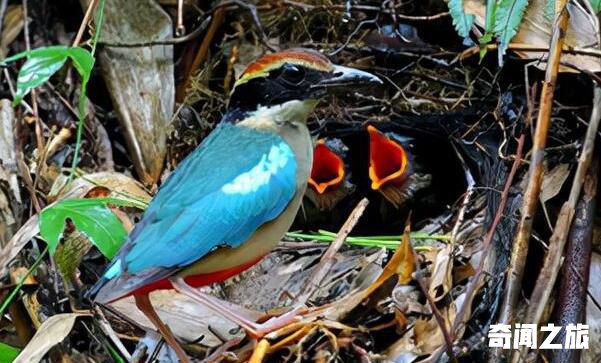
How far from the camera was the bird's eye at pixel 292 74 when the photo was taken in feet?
11.7

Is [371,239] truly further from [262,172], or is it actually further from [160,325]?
[160,325]

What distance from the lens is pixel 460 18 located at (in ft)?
14.4

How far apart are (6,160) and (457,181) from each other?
70.4 inches

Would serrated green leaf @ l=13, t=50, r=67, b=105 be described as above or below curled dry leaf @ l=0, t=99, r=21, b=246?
above

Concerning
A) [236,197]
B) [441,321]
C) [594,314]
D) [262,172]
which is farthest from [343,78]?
[594,314]

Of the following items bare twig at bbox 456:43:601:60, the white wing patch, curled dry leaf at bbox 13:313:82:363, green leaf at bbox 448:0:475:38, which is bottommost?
curled dry leaf at bbox 13:313:82:363

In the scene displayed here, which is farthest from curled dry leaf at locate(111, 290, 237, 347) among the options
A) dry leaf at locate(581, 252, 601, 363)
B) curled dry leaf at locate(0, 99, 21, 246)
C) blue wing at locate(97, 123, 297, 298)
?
dry leaf at locate(581, 252, 601, 363)

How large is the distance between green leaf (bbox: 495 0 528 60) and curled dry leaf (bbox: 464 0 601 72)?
14 cm

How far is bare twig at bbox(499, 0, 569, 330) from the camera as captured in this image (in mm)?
3582

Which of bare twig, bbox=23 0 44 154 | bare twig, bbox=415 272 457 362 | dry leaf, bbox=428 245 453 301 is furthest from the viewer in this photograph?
bare twig, bbox=23 0 44 154

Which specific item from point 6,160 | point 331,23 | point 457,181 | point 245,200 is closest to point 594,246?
point 457,181

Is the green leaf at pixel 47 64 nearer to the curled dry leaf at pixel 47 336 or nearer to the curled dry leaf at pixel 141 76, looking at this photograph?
the curled dry leaf at pixel 47 336

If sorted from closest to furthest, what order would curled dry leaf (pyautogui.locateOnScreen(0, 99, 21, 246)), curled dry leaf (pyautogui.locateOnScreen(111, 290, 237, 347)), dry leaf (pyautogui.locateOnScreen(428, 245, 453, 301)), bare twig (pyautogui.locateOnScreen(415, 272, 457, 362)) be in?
1. bare twig (pyautogui.locateOnScreen(415, 272, 457, 362))
2. dry leaf (pyautogui.locateOnScreen(428, 245, 453, 301))
3. curled dry leaf (pyautogui.locateOnScreen(111, 290, 237, 347))
4. curled dry leaf (pyautogui.locateOnScreen(0, 99, 21, 246))

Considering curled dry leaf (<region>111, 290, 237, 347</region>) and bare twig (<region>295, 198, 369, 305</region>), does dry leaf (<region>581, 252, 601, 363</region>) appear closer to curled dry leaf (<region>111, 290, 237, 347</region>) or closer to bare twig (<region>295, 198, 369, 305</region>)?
bare twig (<region>295, 198, 369, 305</region>)
